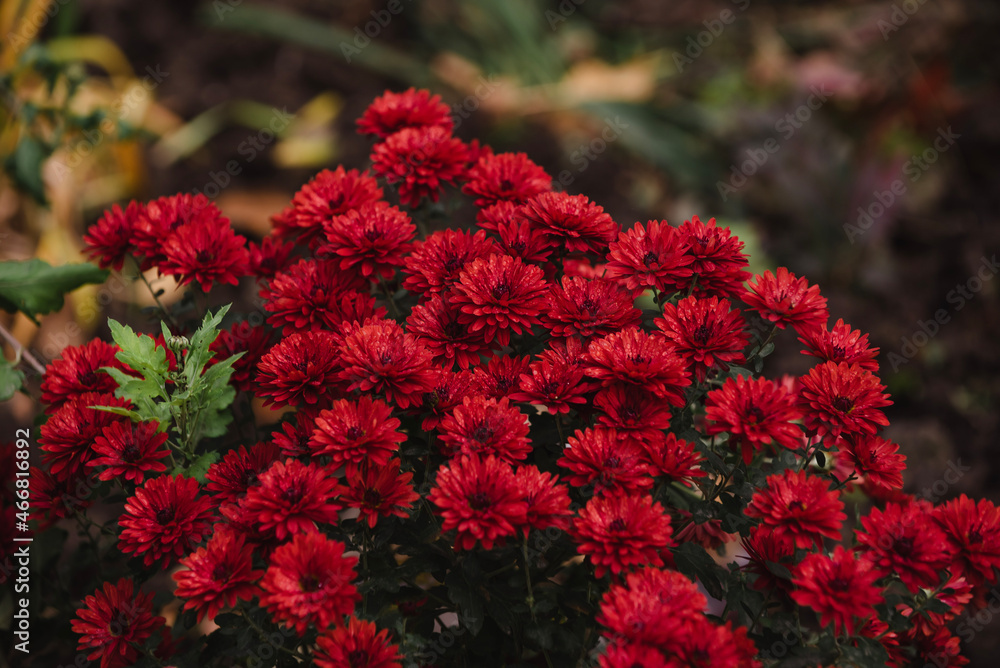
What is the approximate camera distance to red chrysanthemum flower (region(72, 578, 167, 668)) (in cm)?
95

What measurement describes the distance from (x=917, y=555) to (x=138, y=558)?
39.7 inches

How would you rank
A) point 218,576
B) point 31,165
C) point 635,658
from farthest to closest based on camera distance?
point 31,165, point 218,576, point 635,658

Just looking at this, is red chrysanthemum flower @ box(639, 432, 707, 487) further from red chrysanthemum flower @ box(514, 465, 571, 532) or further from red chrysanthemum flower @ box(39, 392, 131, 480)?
red chrysanthemum flower @ box(39, 392, 131, 480)

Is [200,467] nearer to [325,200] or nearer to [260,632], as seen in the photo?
[260,632]

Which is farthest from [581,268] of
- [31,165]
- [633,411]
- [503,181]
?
[31,165]

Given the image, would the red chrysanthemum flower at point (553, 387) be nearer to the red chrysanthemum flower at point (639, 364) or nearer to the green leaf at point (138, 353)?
the red chrysanthemum flower at point (639, 364)

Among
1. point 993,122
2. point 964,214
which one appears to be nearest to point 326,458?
point 964,214

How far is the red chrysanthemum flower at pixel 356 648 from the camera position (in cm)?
80

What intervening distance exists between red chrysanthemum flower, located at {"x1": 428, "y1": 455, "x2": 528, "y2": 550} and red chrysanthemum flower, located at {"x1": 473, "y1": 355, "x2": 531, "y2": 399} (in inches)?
5.7

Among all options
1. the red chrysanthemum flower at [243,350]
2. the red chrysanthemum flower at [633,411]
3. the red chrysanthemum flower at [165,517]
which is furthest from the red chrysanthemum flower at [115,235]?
the red chrysanthemum flower at [633,411]

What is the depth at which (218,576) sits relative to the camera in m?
0.85

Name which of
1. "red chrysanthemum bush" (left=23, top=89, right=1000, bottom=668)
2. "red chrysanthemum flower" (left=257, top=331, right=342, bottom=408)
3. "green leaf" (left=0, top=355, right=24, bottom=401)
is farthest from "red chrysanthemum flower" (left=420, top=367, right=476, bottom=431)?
"green leaf" (left=0, top=355, right=24, bottom=401)

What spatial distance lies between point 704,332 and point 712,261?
0.37ft

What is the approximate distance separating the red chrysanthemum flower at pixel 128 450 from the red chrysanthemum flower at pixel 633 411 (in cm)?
56
